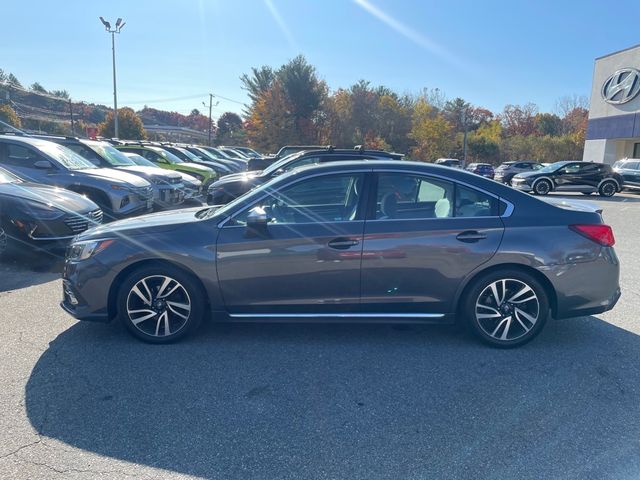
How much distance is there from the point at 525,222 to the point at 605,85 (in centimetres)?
3673

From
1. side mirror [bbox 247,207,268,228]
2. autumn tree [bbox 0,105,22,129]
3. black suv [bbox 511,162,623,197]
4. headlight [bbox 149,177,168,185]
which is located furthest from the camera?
autumn tree [bbox 0,105,22,129]

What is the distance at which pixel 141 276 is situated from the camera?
3750 millimetres

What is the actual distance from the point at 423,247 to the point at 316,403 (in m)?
1.54

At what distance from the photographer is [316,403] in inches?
118

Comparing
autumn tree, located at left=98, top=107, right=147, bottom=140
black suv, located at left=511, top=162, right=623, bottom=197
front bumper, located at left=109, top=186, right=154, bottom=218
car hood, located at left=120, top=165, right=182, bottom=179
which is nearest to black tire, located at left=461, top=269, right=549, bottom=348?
front bumper, located at left=109, top=186, right=154, bottom=218

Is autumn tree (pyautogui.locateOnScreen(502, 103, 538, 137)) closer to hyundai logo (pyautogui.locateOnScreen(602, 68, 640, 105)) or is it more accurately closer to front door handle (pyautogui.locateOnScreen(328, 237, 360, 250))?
hyundai logo (pyautogui.locateOnScreen(602, 68, 640, 105))

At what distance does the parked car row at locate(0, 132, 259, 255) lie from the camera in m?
6.23

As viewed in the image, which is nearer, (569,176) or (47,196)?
(47,196)

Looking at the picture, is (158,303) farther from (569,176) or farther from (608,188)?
(608,188)

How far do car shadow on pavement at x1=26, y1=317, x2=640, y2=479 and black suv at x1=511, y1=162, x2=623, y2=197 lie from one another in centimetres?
1801

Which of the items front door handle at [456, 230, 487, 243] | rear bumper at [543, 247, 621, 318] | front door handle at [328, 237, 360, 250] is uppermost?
front door handle at [456, 230, 487, 243]

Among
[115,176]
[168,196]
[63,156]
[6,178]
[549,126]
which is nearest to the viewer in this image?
[6,178]

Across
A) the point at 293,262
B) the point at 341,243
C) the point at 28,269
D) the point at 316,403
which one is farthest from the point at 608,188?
the point at 28,269

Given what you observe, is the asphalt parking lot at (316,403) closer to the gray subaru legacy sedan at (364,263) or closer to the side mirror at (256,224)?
the gray subaru legacy sedan at (364,263)
